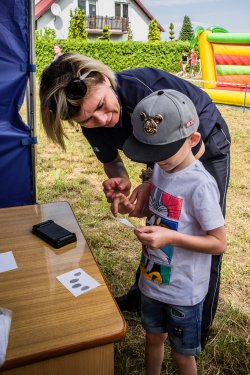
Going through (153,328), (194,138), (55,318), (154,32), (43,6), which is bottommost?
(153,328)

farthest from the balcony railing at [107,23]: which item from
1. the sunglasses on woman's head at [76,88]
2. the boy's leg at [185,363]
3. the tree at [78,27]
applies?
the boy's leg at [185,363]

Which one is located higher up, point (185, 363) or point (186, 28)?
point (186, 28)

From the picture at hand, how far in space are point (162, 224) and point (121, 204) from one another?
0.78 feet

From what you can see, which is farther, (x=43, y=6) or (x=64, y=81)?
(x=43, y=6)

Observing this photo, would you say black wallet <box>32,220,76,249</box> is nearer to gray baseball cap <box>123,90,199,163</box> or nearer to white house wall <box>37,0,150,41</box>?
gray baseball cap <box>123,90,199,163</box>

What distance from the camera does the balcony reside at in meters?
29.4

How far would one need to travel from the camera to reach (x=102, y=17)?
2962 cm

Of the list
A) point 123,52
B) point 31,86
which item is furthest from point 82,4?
point 31,86

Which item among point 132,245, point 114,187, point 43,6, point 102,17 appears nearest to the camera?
point 114,187

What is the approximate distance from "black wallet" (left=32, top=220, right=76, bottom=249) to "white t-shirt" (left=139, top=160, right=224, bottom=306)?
0.35 metres

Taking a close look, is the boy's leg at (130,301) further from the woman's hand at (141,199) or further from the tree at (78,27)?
the tree at (78,27)

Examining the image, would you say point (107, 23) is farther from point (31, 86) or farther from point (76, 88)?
point (76, 88)

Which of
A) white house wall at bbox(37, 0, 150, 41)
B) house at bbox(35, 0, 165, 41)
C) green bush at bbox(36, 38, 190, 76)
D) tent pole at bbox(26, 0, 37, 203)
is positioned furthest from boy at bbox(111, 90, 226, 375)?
white house wall at bbox(37, 0, 150, 41)

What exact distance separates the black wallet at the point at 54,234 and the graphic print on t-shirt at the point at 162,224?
339mm
